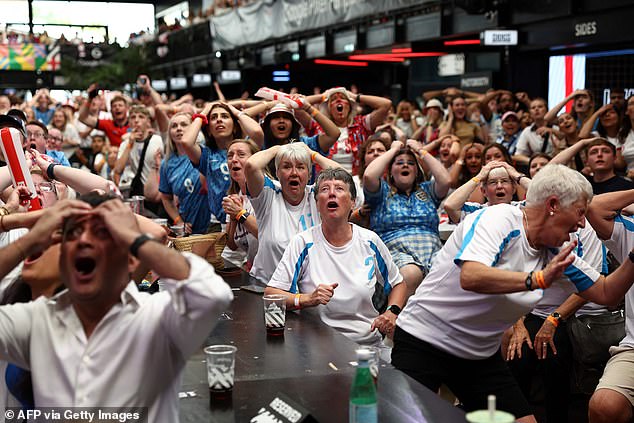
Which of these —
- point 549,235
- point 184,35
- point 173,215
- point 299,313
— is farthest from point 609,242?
point 184,35

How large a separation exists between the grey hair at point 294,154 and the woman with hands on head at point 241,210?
1.74ft

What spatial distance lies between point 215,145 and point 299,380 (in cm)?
415

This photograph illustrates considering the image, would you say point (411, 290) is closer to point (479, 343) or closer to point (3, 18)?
point (479, 343)

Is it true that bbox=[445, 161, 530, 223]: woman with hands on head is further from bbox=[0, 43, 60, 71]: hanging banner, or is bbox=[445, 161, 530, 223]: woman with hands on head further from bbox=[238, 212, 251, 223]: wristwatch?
bbox=[0, 43, 60, 71]: hanging banner

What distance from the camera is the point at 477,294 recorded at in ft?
12.3

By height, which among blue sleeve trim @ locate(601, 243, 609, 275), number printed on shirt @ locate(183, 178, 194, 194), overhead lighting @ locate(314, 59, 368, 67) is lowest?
blue sleeve trim @ locate(601, 243, 609, 275)

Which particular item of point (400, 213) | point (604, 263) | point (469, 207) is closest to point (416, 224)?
point (400, 213)

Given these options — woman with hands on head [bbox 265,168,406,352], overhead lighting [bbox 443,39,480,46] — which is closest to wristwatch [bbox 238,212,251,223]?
woman with hands on head [bbox 265,168,406,352]

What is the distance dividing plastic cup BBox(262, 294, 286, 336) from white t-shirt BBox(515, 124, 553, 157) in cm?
670

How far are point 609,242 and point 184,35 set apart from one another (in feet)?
76.0

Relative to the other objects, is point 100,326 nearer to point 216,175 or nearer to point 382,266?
point 382,266

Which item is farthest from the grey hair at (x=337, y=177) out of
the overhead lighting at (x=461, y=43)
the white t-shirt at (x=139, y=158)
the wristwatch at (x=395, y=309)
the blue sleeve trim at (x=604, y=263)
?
the overhead lighting at (x=461, y=43)

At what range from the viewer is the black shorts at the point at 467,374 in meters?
3.95

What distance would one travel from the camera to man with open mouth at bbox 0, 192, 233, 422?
252cm
